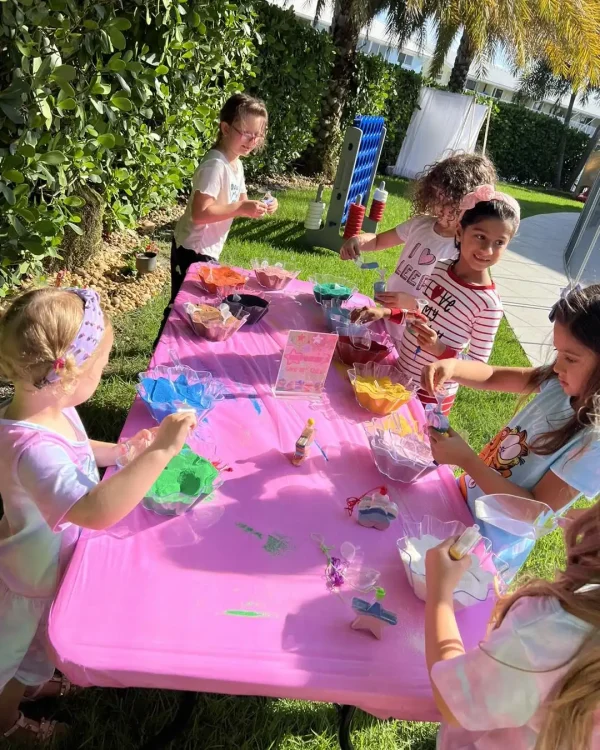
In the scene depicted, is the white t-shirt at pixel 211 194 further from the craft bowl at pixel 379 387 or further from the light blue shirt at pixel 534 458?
the light blue shirt at pixel 534 458

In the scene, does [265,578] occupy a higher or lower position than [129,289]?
higher

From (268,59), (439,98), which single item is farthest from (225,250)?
(439,98)

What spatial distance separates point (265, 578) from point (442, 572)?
38 cm

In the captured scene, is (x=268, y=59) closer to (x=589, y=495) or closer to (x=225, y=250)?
(x=225, y=250)

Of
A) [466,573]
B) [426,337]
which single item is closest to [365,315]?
[426,337]

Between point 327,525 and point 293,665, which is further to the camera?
point 327,525

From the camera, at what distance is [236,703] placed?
1.82 metres

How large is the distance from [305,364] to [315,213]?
16.1 feet

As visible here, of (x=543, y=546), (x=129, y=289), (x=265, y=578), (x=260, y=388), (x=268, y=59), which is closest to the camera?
(x=265, y=578)

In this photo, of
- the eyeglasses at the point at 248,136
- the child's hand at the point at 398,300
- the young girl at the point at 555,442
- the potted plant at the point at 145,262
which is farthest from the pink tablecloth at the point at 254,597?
the potted plant at the point at 145,262

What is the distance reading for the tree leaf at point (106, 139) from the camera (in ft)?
11.4

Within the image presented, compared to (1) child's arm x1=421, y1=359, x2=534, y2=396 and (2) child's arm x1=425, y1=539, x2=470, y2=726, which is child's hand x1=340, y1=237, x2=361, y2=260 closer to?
(1) child's arm x1=421, y1=359, x2=534, y2=396

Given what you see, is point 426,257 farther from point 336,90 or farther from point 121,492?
point 336,90

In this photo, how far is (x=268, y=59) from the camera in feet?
25.1
